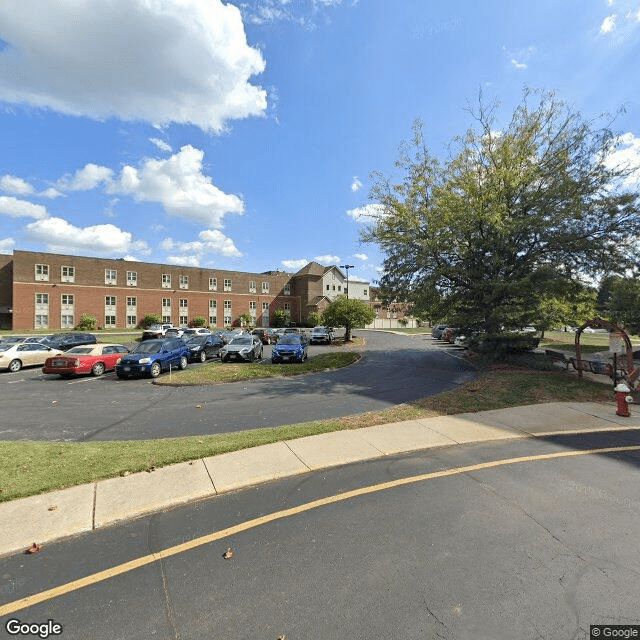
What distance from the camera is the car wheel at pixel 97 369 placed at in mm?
16625

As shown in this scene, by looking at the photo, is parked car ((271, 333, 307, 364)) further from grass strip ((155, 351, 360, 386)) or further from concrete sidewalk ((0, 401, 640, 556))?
concrete sidewalk ((0, 401, 640, 556))

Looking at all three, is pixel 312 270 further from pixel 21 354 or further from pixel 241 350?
pixel 21 354

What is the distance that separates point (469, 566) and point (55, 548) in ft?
13.3

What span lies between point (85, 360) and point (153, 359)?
322cm

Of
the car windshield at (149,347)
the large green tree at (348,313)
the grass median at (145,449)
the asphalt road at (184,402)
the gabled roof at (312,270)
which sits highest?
the gabled roof at (312,270)

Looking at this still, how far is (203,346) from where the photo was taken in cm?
2261

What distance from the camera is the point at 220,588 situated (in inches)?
121

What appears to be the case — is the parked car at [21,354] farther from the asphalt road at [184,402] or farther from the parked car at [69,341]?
the parked car at [69,341]

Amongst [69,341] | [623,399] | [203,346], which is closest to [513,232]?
[623,399]

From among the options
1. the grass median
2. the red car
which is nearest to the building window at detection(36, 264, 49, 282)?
the red car

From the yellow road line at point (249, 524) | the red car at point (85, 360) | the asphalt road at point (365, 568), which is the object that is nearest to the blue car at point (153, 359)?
the red car at point (85, 360)

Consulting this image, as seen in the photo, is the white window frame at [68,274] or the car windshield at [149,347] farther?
the white window frame at [68,274]

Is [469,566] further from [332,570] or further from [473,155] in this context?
[473,155]

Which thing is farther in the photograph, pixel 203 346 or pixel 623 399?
pixel 203 346
